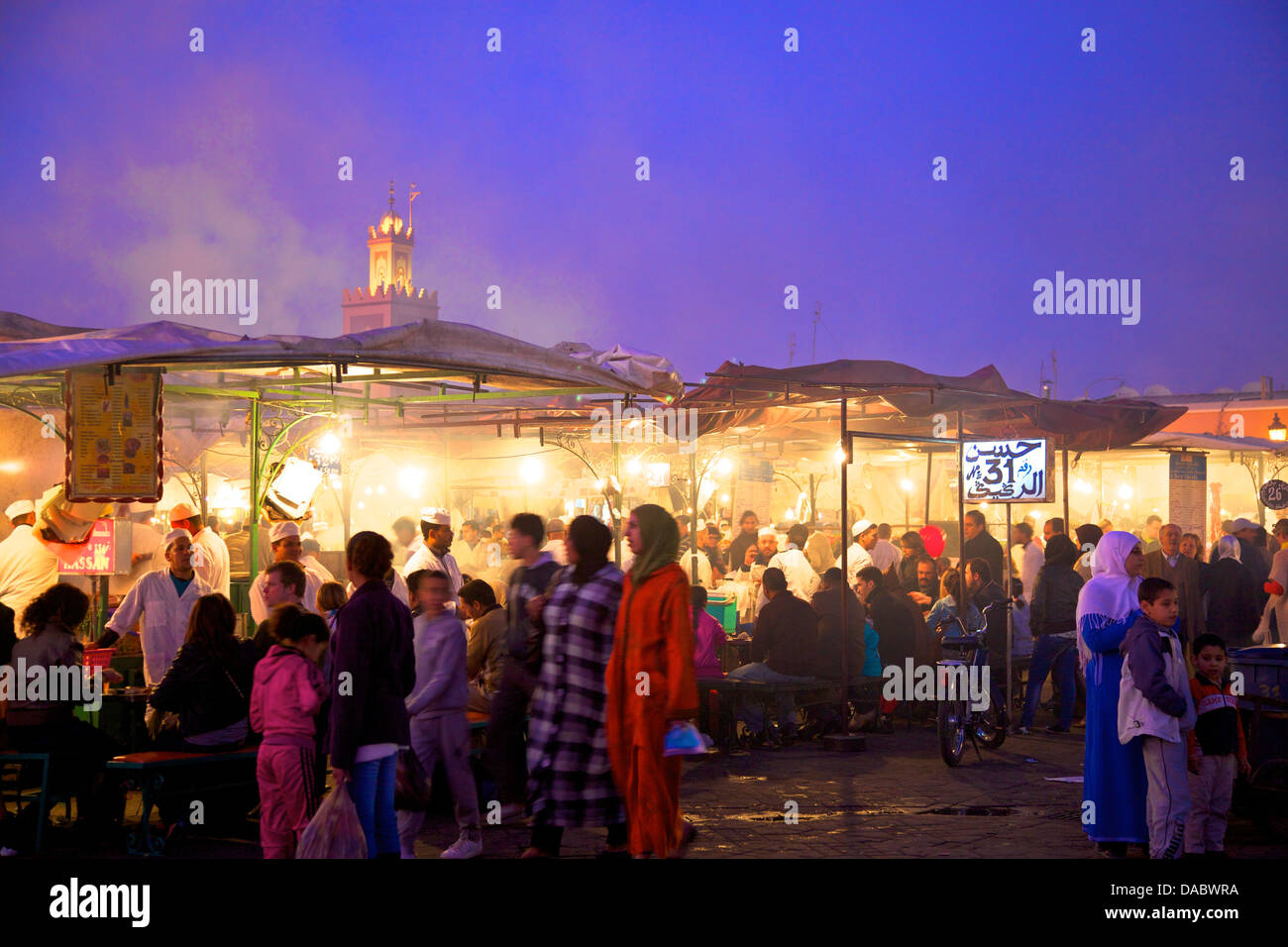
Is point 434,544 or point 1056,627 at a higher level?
point 434,544

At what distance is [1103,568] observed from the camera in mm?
7281

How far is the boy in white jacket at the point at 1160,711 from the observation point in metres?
6.39

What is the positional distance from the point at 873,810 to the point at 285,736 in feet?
13.3

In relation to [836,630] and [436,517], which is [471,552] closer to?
[836,630]

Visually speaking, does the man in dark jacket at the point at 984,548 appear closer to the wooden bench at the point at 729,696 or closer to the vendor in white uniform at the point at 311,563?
the wooden bench at the point at 729,696

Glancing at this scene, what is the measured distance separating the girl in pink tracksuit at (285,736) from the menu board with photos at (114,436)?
273cm

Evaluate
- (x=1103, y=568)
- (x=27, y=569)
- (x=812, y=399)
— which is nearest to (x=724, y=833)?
(x=1103, y=568)

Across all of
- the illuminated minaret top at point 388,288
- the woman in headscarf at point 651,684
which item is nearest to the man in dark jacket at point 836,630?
the woman in headscarf at point 651,684

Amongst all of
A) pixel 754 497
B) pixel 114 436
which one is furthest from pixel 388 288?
pixel 114 436

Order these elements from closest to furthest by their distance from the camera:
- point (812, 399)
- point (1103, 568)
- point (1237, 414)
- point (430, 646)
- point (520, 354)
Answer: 1. point (430, 646)
2. point (1103, 568)
3. point (520, 354)
4. point (812, 399)
5. point (1237, 414)

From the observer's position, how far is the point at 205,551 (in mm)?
9289

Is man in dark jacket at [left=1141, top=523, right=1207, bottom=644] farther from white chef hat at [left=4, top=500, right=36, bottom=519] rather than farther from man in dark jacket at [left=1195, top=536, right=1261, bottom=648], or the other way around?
white chef hat at [left=4, top=500, right=36, bottom=519]

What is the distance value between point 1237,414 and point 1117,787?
3362 cm
